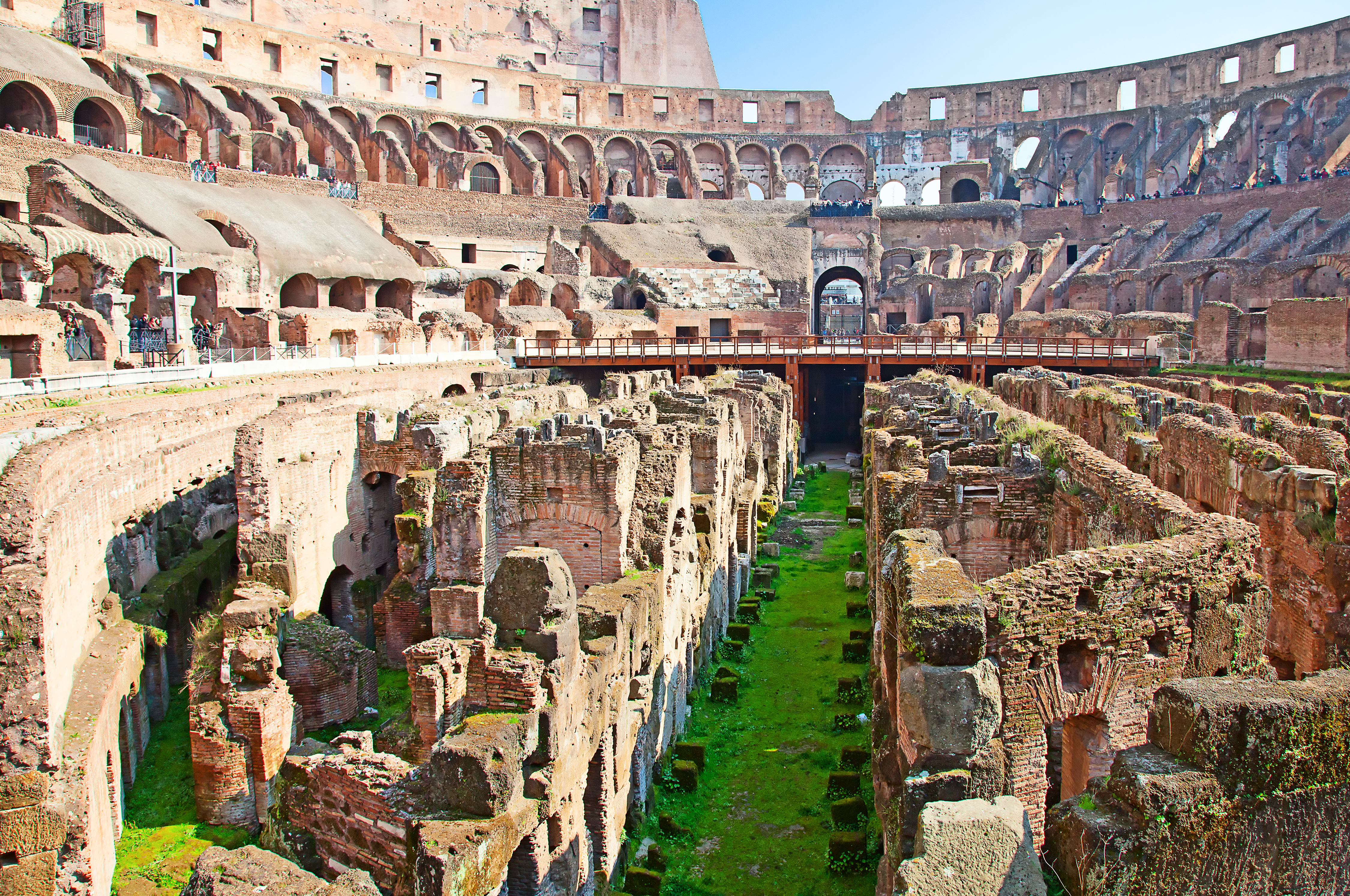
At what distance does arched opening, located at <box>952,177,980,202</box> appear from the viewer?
62500 mm

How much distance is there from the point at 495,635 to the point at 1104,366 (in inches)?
1295

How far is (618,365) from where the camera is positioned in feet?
126

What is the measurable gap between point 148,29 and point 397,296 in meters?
22.0

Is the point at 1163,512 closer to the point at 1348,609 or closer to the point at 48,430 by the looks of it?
the point at 1348,609

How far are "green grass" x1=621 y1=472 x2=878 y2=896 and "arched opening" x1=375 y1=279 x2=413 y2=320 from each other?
2928cm

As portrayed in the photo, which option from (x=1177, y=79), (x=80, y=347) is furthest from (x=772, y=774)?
(x=1177, y=79)

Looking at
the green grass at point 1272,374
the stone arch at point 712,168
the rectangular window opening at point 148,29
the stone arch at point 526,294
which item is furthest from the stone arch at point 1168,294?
the rectangular window opening at point 148,29

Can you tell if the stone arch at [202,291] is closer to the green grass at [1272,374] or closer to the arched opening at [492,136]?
the green grass at [1272,374]

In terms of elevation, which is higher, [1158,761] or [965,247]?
[965,247]

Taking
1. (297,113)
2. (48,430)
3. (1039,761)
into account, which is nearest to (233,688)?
(48,430)

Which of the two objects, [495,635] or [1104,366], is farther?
[1104,366]

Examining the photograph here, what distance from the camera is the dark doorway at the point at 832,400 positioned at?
3875cm

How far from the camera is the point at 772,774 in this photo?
10.1 m

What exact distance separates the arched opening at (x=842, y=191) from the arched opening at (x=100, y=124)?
41.1m
